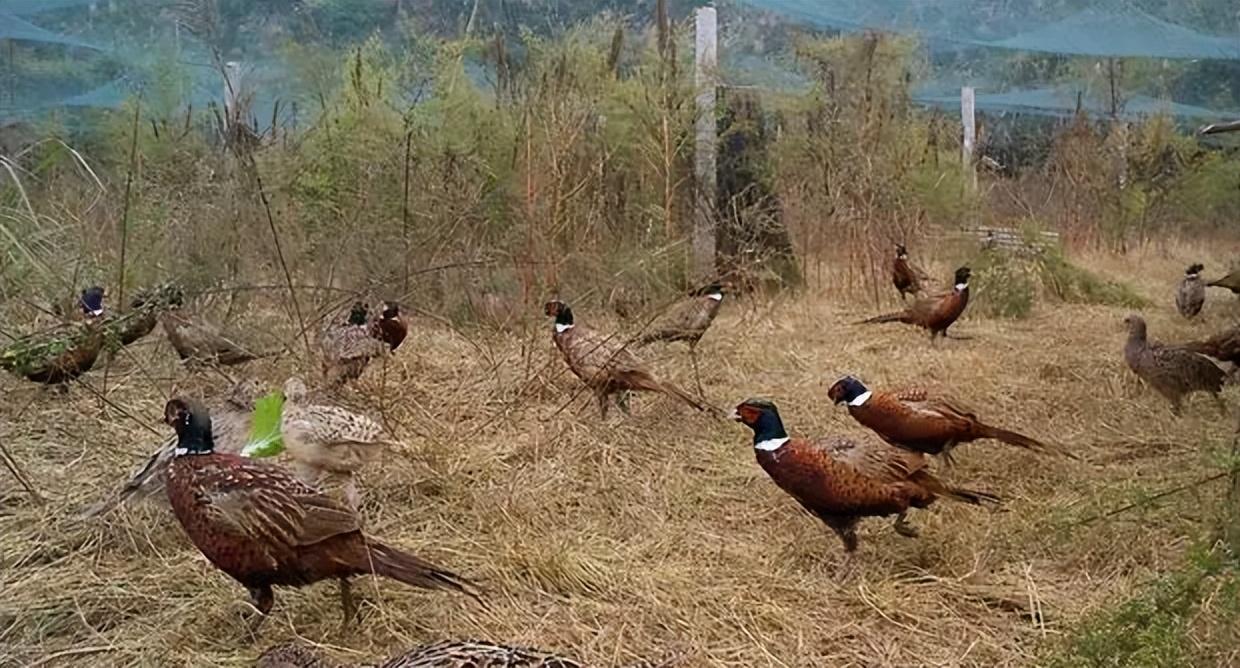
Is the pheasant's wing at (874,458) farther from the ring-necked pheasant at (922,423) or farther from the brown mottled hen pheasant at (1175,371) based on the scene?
the brown mottled hen pheasant at (1175,371)

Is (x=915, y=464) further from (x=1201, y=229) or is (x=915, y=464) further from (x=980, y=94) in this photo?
(x=1201, y=229)

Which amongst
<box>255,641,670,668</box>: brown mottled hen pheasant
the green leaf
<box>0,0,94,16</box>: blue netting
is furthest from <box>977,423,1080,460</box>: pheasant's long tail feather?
<box>0,0,94,16</box>: blue netting

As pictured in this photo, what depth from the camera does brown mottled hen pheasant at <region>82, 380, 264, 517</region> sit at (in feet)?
10.9

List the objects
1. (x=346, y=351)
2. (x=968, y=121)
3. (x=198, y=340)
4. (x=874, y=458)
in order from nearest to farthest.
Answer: (x=874, y=458), (x=346, y=351), (x=198, y=340), (x=968, y=121)

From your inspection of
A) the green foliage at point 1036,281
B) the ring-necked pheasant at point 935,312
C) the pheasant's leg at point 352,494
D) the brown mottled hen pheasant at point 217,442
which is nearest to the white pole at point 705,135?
the ring-necked pheasant at point 935,312

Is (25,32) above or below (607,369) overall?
above

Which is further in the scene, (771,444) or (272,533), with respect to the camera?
(771,444)

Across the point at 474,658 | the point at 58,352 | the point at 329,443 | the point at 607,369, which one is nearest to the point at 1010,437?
the point at 607,369

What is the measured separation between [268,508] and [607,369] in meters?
2.02

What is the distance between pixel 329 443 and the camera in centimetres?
346

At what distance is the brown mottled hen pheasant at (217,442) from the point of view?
3312 mm

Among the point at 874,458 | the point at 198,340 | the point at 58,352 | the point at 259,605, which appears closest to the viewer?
the point at 259,605

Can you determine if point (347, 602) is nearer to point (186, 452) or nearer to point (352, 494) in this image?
point (186, 452)

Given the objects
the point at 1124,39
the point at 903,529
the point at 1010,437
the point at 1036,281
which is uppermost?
the point at 1124,39
